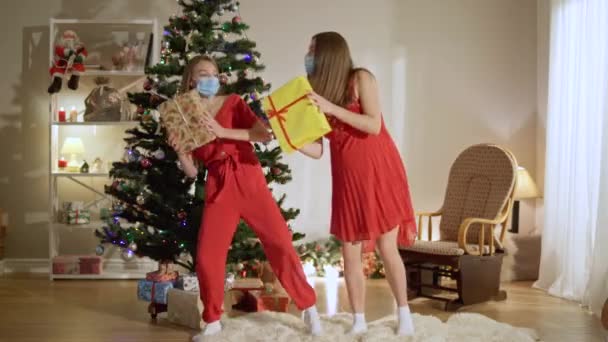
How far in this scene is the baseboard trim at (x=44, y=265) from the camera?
613 centimetres

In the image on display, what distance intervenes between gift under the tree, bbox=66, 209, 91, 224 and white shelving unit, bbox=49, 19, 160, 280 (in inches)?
5.1

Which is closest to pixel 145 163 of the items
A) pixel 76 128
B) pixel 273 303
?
pixel 273 303

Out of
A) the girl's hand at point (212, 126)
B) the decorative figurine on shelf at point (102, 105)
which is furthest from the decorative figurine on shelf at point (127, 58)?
the girl's hand at point (212, 126)

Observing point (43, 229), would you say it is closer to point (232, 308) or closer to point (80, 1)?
point (80, 1)

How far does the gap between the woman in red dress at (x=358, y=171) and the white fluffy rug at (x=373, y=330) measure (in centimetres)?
10

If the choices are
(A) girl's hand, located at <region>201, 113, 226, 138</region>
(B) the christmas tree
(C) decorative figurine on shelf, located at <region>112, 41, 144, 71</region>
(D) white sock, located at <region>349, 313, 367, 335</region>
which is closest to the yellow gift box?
(A) girl's hand, located at <region>201, 113, 226, 138</region>

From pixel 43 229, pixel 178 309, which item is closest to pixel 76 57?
pixel 43 229

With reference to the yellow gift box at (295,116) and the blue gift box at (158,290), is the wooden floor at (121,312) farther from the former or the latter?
the yellow gift box at (295,116)

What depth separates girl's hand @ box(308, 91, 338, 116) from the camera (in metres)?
3.35

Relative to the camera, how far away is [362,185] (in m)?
3.58

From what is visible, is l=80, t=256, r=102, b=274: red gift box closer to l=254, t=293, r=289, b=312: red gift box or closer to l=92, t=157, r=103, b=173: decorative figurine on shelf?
l=92, t=157, r=103, b=173: decorative figurine on shelf

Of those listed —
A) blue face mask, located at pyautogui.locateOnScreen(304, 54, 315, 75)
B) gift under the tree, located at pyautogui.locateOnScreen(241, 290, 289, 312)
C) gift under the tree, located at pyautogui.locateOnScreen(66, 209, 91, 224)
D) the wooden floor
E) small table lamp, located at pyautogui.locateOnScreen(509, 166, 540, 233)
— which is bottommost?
the wooden floor

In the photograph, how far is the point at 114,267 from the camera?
6172 mm

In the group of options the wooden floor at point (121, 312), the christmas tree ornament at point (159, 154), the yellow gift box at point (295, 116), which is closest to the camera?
the yellow gift box at point (295, 116)
